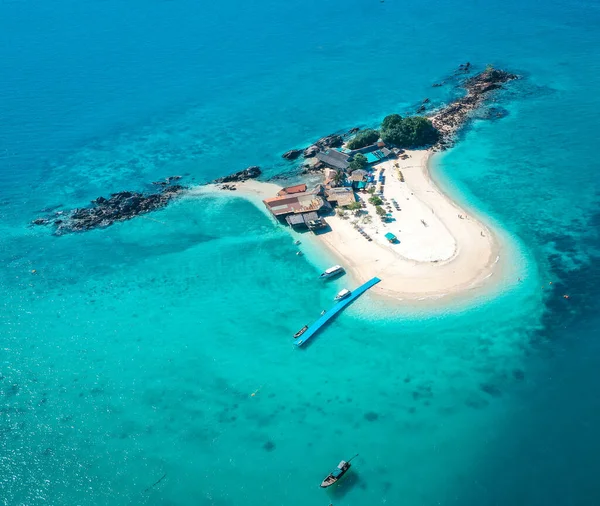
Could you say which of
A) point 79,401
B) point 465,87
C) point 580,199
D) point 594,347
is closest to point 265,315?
point 79,401

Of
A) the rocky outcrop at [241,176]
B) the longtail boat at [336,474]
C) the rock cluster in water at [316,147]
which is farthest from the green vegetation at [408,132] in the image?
the longtail boat at [336,474]

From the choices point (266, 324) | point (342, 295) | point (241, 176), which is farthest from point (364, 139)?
point (266, 324)

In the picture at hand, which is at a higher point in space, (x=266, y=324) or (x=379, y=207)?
(x=379, y=207)

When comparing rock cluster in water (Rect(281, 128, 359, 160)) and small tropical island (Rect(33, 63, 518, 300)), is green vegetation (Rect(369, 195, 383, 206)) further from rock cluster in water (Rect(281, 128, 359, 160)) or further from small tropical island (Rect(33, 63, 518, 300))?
rock cluster in water (Rect(281, 128, 359, 160))

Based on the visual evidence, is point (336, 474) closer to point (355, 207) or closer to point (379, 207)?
point (355, 207)

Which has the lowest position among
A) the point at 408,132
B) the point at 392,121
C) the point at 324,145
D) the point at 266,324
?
the point at 266,324
